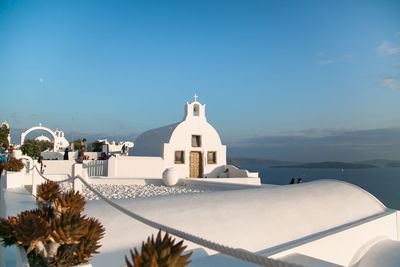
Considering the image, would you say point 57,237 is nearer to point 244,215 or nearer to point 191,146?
point 244,215

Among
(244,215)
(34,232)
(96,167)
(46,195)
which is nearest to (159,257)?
(34,232)

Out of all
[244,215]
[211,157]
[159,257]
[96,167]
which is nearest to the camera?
→ [159,257]

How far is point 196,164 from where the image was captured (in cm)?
1973

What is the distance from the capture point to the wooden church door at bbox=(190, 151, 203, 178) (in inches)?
768

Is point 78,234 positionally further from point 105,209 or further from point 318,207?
point 318,207

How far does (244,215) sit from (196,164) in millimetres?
15509

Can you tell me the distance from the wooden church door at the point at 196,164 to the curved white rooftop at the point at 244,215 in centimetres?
1400

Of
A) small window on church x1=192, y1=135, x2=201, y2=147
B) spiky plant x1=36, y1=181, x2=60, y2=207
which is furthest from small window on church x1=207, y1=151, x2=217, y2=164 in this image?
spiky plant x1=36, y1=181, x2=60, y2=207

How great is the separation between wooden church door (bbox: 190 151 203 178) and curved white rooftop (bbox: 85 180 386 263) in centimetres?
1400

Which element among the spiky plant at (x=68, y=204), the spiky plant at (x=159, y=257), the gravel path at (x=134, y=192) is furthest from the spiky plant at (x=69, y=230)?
the gravel path at (x=134, y=192)

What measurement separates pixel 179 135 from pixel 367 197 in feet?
45.8

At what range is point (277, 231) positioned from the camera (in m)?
4.22

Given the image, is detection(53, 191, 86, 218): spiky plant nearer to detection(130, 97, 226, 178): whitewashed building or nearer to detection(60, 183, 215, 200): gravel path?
detection(60, 183, 215, 200): gravel path

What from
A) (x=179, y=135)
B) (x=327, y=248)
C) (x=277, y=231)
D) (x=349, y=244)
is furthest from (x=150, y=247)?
(x=179, y=135)
